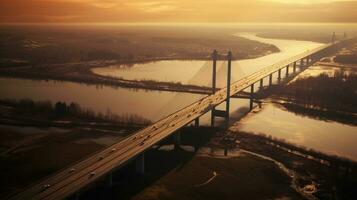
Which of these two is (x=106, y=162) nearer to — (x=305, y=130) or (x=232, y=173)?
(x=232, y=173)

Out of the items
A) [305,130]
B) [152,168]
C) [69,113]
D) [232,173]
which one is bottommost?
[232,173]

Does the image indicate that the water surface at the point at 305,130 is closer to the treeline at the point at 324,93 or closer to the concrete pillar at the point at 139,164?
the treeline at the point at 324,93

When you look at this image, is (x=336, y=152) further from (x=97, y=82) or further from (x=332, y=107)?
(x=97, y=82)

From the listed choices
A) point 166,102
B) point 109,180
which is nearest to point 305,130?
point 166,102

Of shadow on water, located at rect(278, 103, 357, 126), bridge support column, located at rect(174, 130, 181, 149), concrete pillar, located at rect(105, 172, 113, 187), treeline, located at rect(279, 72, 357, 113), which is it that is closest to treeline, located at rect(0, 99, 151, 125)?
bridge support column, located at rect(174, 130, 181, 149)

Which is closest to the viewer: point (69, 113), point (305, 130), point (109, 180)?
point (109, 180)

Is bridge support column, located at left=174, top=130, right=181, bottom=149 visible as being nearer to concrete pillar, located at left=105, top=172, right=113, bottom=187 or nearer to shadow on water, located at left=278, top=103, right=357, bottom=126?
concrete pillar, located at left=105, top=172, right=113, bottom=187

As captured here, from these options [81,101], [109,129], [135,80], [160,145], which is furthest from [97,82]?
[160,145]
